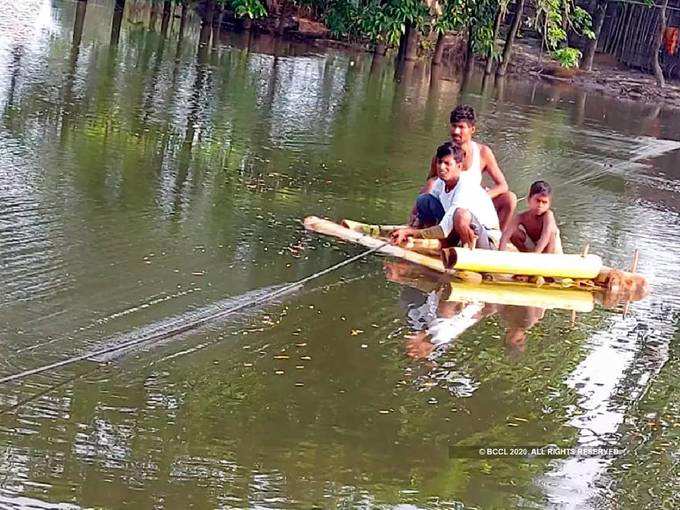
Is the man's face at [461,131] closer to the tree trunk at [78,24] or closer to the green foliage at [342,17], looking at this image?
the tree trunk at [78,24]

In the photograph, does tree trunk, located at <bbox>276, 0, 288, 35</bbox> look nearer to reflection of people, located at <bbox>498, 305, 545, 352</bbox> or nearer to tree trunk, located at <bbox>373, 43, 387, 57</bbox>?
tree trunk, located at <bbox>373, 43, 387, 57</bbox>

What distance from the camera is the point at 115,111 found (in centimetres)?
1230

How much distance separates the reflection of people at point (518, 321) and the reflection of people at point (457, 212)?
32.2 inches

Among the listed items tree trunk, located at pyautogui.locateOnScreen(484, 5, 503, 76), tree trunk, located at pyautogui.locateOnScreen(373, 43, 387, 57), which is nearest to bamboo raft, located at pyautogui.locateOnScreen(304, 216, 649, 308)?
tree trunk, located at pyautogui.locateOnScreen(484, 5, 503, 76)

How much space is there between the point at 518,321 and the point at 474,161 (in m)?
1.57

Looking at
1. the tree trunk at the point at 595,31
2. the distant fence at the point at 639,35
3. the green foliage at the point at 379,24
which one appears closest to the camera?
the green foliage at the point at 379,24

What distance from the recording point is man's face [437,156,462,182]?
316 inches

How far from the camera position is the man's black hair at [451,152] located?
26.2ft

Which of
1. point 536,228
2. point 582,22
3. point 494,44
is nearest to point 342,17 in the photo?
point 494,44

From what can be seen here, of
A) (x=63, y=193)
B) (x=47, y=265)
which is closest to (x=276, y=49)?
(x=63, y=193)

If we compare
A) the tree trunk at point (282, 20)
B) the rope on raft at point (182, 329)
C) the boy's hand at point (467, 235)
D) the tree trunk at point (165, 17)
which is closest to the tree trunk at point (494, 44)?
the tree trunk at point (282, 20)

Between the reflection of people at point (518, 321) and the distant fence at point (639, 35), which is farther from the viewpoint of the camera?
the distant fence at point (639, 35)

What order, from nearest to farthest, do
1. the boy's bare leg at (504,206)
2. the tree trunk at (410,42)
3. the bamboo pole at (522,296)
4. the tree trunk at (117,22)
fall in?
the bamboo pole at (522,296), the boy's bare leg at (504,206), the tree trunk at (117,22), the tree trunk at (410,42)

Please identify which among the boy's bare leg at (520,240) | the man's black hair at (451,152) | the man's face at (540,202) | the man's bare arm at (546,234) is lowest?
the boy's bare leg at (520,240)
